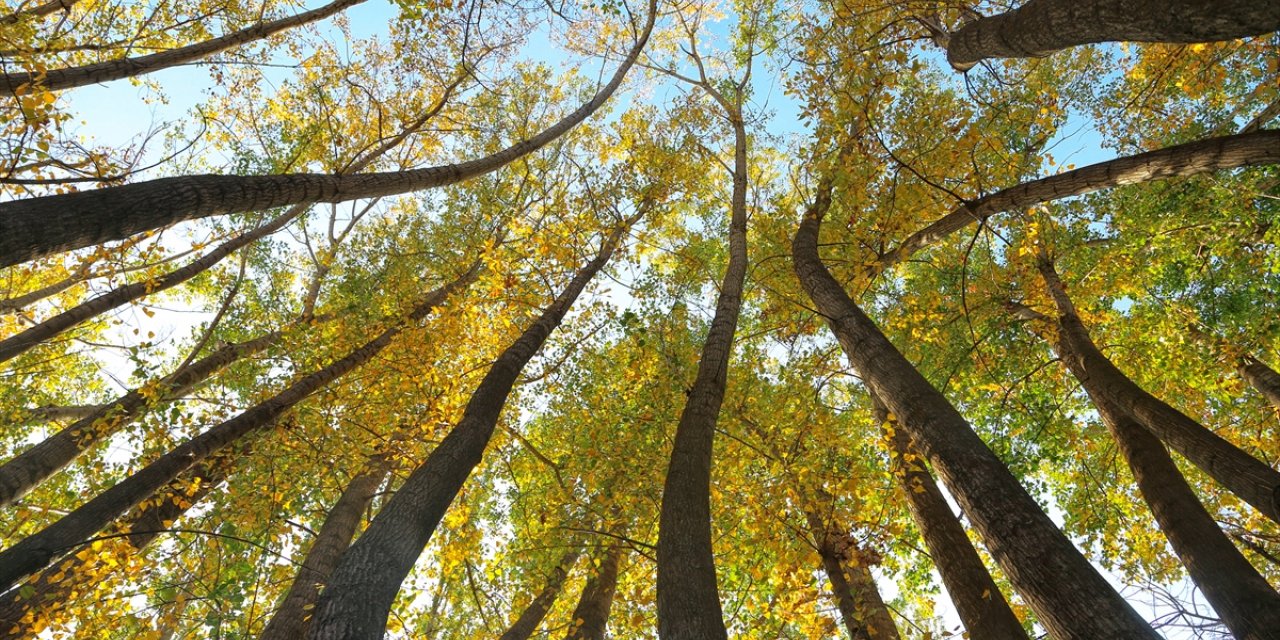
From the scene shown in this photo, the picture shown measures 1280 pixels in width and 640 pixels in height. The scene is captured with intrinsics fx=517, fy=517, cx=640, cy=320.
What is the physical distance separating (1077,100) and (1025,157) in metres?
2.33

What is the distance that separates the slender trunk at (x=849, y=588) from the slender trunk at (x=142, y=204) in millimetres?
5932

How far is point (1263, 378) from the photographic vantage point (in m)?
6.69

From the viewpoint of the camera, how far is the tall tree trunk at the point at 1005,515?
9.36ft

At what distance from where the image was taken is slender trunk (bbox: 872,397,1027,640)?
4652 mm

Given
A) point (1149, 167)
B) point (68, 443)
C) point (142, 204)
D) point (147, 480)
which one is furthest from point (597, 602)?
point (1149, 167)

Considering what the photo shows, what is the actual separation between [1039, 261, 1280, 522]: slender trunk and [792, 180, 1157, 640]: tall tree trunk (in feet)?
10.3

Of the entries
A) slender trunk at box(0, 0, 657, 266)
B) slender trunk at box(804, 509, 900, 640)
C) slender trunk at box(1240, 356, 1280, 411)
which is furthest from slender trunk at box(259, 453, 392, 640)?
slender trunk at box(1240, 356, 1280, 411)

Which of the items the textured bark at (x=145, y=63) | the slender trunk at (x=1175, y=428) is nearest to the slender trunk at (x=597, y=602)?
the slender trunk at (x=1175, y=428)

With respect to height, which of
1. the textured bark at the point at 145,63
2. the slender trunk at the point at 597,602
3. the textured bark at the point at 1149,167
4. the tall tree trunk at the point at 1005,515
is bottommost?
the tall tree trunk at the point at 1005,515

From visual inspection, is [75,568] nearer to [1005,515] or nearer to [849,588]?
[849,588]

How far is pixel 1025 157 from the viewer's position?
8.09 m

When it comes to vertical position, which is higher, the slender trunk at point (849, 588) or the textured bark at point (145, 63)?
the textured bark at point (145, 63)

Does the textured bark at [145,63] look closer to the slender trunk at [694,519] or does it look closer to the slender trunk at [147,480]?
the slender trunk at [147,480]

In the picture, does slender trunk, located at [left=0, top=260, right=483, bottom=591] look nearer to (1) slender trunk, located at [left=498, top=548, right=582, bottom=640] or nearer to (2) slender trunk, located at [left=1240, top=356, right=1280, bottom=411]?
(1) slender trunk, located at [left=498, top=548, right=582, bottom=640]
